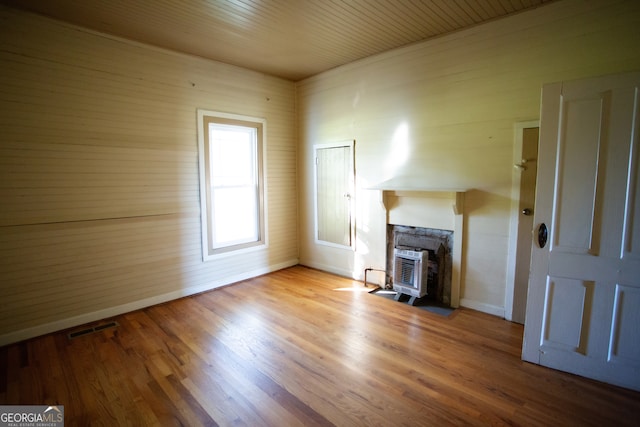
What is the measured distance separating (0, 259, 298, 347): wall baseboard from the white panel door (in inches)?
143

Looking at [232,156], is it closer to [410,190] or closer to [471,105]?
[410,190]

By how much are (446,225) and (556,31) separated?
2.08 meters

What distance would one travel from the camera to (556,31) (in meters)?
2.96

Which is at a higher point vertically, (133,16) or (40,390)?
(133,16)

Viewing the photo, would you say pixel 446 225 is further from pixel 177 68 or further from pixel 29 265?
pixel 29 265

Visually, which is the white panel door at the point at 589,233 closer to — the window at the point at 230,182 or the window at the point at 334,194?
the window at the point at 334,194

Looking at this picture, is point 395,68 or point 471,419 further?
point 395,68

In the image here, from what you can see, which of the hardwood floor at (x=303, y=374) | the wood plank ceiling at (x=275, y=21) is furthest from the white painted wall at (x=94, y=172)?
the hardwood floor at (x=303, y=374)

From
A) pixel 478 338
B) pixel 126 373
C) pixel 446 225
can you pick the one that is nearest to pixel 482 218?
pixel 446 225

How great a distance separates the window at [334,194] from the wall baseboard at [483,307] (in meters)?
1.68

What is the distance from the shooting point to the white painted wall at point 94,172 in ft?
9.95

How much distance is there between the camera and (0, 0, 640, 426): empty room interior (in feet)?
7.60

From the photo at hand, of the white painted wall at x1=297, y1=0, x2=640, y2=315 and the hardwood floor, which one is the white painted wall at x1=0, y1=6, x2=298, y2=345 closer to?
the hardwood floor

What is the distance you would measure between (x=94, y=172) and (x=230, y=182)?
1627 mm
